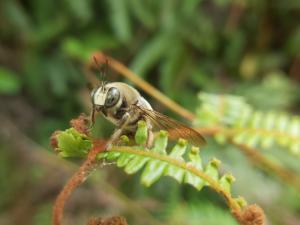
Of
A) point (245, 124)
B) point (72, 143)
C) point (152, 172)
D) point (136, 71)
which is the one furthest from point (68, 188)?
point (136, 71)

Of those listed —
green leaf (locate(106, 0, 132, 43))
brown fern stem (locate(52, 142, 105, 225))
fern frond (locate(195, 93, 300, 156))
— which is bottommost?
brown fern stem (locate(52, 142, 105, 225))

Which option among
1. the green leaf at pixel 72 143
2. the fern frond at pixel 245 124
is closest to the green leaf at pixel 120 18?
the fern frond at pixel 245 124

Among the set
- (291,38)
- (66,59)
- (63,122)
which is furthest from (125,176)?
(291,38)

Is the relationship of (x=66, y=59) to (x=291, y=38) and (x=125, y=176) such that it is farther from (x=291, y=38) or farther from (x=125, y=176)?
(x=291, y=38)

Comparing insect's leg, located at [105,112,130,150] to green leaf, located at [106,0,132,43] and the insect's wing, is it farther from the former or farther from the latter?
green leaf, located at [106,0,132,43]

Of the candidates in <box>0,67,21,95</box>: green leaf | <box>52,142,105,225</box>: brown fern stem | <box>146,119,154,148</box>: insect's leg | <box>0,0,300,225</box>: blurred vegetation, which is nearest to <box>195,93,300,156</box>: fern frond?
<box>0,0,300,225</box>: blurred vegetation

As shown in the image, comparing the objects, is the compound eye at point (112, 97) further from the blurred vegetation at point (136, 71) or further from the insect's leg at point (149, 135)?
the blurred vegetation at point (136, 71)
